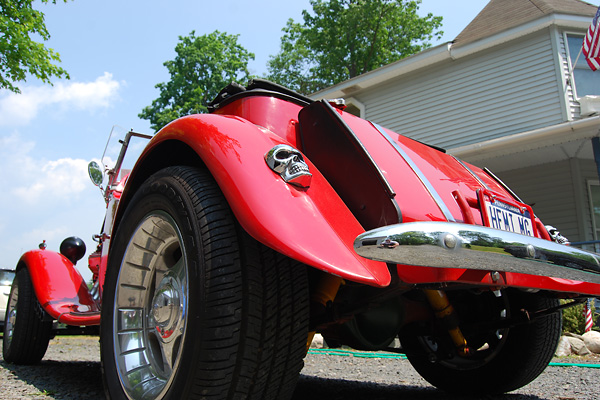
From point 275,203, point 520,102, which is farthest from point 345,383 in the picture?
point 520,102

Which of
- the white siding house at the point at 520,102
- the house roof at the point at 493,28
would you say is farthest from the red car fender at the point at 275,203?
the house roof at the point at 493,28

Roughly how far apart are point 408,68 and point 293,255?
1155cm

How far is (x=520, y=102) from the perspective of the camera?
34.8ft

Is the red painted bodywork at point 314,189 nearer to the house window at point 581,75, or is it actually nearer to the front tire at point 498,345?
the front tire at point 498,345

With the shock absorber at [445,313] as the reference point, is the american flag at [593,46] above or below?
above

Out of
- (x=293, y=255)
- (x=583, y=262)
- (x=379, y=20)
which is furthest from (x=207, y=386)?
(x=379, y=20)

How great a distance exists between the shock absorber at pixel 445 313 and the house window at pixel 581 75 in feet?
31.7

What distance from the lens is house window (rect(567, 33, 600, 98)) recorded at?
33.5ft

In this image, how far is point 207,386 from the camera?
4.73 feet

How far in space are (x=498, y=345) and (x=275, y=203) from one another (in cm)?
188

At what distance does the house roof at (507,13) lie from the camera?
37.0 feet

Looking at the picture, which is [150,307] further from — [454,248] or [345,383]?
[345,383]

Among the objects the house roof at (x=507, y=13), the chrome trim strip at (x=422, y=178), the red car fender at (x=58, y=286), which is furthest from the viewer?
the house roof at (x=507, y=13)

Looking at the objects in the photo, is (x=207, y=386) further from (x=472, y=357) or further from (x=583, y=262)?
(x=472, y=357)
